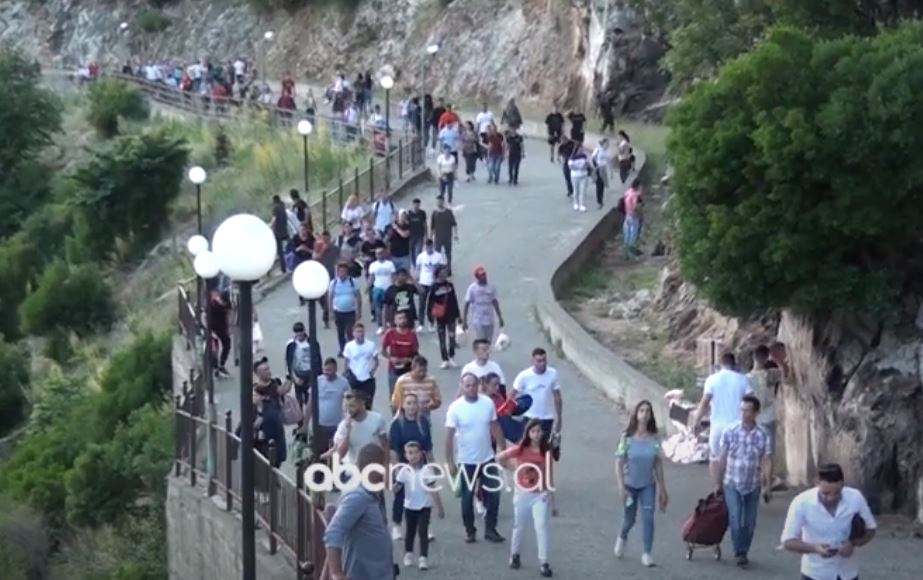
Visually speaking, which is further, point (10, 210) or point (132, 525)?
point (10, 210)

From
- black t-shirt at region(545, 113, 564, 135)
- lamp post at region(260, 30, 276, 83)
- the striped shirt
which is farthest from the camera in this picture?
lamp post at region(260, 30, 276, 83)

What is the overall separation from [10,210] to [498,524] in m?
41.5

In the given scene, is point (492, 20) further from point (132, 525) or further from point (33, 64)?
point (132, 525)

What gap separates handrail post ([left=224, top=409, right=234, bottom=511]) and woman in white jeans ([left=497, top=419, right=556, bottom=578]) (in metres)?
2.91

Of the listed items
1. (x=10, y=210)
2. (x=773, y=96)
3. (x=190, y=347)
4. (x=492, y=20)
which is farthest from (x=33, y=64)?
(x=773, y=96)

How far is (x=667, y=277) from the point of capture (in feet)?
85.4

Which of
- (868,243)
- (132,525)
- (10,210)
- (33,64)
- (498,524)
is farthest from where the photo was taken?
(33,64)

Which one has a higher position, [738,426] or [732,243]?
[732,243]

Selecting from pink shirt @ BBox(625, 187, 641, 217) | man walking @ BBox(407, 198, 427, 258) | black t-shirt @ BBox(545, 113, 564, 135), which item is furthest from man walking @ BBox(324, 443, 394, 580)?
black t-shirt @ BBox(545, 113, 564, 135)

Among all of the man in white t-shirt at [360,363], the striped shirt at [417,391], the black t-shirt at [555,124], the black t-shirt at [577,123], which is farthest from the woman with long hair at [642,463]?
the black t-shirt at [555,124]

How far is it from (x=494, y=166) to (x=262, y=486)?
75.1 feet

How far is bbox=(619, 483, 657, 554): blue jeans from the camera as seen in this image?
46.4 feet

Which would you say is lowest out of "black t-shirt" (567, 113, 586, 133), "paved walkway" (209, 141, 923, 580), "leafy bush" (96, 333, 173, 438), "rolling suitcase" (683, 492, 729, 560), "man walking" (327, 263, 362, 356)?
"leafy bush" (96, 333, 173, 438)

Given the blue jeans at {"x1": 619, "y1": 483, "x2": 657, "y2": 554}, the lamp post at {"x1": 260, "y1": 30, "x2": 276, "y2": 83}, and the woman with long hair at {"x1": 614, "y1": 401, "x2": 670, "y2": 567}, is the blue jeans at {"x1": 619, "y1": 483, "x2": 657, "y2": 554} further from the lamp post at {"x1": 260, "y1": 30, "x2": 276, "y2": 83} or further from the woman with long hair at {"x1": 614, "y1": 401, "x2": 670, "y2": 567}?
the lamp post at {"x1": 260, "y1": 30, "x2": 276, "y2": 83}
